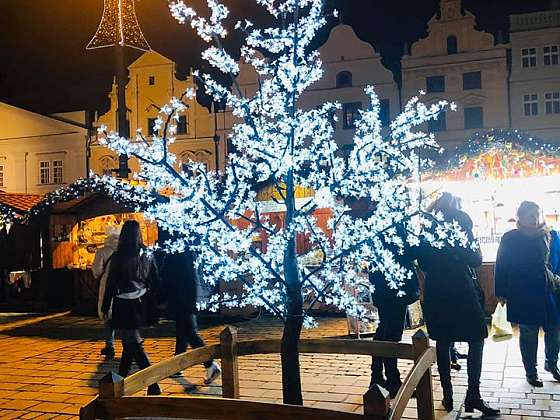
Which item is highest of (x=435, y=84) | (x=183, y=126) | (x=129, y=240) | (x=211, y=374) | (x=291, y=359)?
(x=435, y=84)

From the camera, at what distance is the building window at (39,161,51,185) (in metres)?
29.5

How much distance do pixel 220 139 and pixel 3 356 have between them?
19.6 metres

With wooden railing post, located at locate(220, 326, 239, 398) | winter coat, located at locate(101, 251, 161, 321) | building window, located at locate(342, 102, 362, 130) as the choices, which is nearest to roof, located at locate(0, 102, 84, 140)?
building window, located at locate(342, 102, 362, 130)

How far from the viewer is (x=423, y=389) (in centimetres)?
392

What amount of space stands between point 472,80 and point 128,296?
22.7 m

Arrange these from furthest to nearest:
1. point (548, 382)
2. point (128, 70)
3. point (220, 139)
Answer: point (128, 70), point (220, 139), point (548, 382)

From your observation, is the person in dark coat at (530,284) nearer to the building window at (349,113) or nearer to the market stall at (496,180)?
the market stall at (496,180)

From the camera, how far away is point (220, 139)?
89.3 ft

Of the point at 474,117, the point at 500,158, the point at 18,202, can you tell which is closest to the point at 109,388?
the point at 500,158

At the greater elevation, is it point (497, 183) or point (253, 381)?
point (497, 183)

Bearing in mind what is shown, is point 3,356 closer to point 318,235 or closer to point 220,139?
point 318,235

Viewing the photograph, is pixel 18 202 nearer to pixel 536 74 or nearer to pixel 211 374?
pixel 211 374

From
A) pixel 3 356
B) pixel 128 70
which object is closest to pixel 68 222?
pixel 3 356

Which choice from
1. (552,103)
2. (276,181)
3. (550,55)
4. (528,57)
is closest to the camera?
(276,181)
